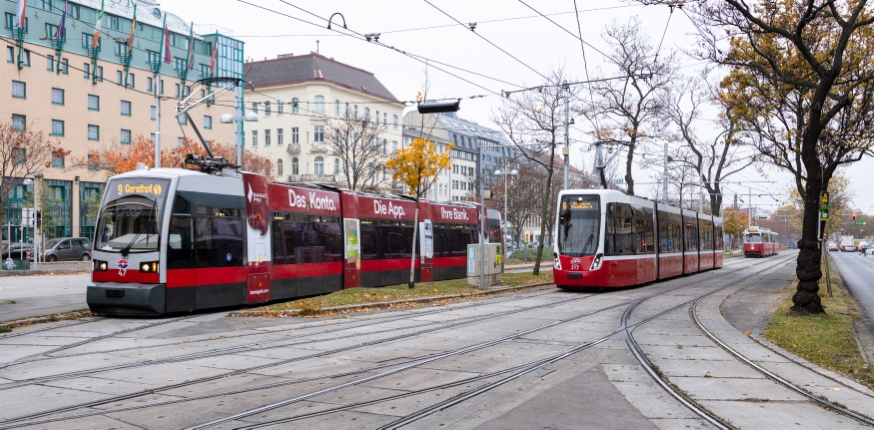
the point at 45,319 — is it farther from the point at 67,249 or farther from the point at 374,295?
the point at 67,249

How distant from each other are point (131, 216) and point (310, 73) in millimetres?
58742

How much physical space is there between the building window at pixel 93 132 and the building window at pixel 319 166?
828 inches

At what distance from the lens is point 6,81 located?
5150 cm

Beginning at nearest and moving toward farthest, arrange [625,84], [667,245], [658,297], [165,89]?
[658,297] → [667,245] → [625,84] → [165,89]

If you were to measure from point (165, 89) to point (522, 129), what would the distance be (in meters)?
40.1

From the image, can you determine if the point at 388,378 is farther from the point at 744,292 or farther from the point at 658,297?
the point at 744,292

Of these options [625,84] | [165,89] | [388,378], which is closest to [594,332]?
[388,378]

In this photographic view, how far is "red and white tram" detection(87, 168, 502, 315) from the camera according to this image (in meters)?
15.5

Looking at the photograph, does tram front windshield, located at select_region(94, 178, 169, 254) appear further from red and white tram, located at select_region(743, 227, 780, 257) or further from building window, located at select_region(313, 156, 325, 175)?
red and white tram, located at select_region(743, 227, 780, 257)

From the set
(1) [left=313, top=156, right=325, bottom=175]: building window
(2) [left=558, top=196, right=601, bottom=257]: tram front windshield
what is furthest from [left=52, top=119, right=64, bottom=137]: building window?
(2) [left=558, top=196, right=601, bottom=257]: tram front windshield

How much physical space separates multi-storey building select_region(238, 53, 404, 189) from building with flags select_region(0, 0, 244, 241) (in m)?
7.83

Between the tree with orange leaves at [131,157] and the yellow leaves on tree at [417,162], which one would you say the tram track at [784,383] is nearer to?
the yellow leaves on tree at [417,162]

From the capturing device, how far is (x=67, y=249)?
45750 millimetres

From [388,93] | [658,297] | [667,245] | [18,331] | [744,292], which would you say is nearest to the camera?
[18,331]
